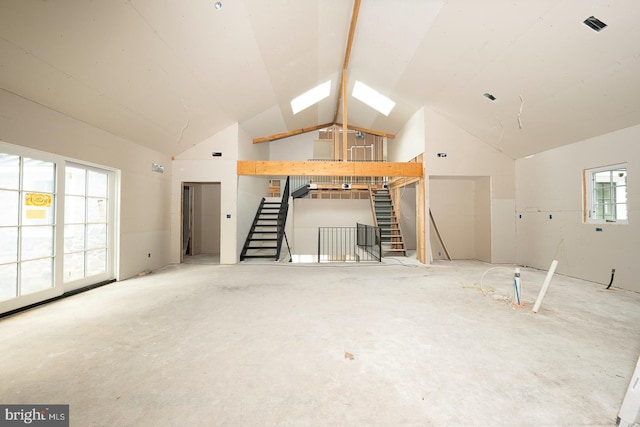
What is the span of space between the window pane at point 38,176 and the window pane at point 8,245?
1.87 ft

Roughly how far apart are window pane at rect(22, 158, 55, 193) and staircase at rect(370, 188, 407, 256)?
24.1ft

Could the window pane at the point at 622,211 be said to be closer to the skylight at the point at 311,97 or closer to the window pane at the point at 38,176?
the skylight at the point at 311,97

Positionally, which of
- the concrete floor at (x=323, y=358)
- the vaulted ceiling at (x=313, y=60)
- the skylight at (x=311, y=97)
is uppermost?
the skylight at (x=311, y=97)

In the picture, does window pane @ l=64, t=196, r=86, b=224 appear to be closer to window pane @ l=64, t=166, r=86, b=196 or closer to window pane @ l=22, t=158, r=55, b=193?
window pane @ l=64, t=166, r=86, b=196

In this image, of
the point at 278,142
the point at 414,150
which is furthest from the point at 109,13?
the point at 278,142

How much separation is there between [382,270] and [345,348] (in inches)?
158

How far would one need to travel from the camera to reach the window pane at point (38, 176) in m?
3.62

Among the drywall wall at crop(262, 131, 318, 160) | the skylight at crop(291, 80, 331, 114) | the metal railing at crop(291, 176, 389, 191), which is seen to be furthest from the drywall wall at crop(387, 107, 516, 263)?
the drywall wall at crop(262, 131, 318, 160)

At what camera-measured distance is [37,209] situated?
12.3ft

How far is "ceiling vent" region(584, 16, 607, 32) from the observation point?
3.46 m

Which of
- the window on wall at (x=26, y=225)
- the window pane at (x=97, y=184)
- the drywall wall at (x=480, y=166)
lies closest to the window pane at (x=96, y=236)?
the window pane at (x=97, y=184)

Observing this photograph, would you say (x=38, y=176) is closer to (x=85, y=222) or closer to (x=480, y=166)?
(x=85, y=222)

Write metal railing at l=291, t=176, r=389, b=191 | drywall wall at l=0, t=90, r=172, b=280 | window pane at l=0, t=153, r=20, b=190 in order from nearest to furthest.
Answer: window pane at l=0, t=153, r=20, b=190 < drywall wall at l=0, t=90, r=172, b=280 < metal railing at l=291, t=176, r=389, b=191

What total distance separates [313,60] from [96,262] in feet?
19.1
